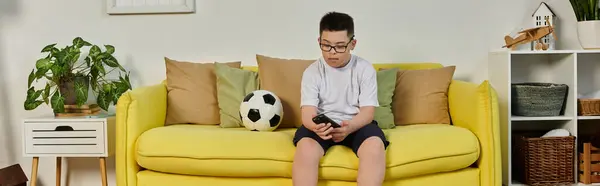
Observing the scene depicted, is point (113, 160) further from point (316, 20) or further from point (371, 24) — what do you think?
point (371, 24)

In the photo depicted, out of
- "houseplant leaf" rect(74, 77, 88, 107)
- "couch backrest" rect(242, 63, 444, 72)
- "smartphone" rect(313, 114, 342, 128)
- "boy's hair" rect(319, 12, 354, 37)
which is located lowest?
"smartphone" rect(313, 114, 342, 128)

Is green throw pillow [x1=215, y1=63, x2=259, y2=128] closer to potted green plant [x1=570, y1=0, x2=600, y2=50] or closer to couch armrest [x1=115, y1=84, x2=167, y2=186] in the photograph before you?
couch armrest [x1=115, y1=84, x2=167, y2=186]

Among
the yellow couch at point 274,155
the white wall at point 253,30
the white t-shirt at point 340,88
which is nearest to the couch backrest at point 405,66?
the white wall at point 253,30

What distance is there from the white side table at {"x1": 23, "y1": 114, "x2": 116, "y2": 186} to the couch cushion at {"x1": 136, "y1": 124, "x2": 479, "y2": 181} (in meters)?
0.48

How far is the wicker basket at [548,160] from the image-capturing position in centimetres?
317

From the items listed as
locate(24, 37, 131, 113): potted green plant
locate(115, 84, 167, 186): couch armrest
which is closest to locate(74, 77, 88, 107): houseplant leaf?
locate(24, 37, 131, 113): potted green plant

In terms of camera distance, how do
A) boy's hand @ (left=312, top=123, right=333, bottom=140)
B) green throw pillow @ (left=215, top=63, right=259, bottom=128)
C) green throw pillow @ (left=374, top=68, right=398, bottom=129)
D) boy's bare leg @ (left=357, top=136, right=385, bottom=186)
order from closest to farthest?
boy's bare leg @ (left=357, top=136, right=385, bottom=186) < boy's hand @ (left=312, top=123, right=333, bottom=140) < green throw pillow @ (left=374, top=68, right=398, bottom=129) < green throw pillow @ (left=215, top=63, right=259, bottom=128)

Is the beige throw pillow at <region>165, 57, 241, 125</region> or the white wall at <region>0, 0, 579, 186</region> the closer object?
the beige throw pillow at <region>165, 57, 241, 125</region>

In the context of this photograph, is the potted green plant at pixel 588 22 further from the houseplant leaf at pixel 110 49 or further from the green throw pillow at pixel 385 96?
the houseplant leaf at pixel 110 49

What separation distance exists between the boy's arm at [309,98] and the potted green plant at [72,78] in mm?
1036

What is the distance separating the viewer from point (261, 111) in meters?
2.86

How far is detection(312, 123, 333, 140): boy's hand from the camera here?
8.21ft

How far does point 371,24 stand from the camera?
3557 millimetres

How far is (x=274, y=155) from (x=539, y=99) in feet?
4.67
